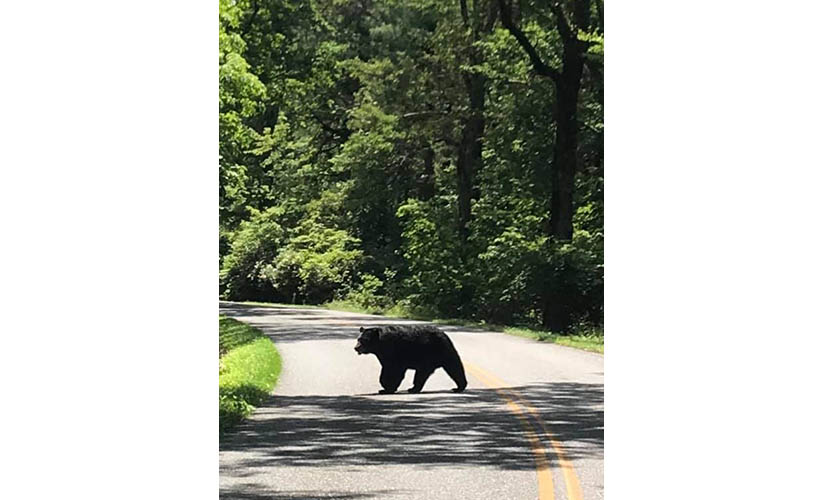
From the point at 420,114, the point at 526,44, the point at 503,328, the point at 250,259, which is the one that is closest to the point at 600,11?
the point at 526,44

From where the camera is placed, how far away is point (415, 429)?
11.9 meters

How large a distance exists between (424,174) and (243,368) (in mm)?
2827

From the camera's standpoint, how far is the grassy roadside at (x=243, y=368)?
12953 millimetres

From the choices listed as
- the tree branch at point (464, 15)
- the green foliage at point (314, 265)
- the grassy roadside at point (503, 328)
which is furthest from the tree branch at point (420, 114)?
the grassy roadside at point (503, 328)

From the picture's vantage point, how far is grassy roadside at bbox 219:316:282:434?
12953 millimetres

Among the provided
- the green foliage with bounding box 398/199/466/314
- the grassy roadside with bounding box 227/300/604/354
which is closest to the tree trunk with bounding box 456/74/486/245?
the green foliage with bounding box 398/199/466/314

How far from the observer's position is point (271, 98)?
1559 centimetres

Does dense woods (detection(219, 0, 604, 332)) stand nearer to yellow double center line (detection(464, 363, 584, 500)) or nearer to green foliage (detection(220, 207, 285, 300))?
green foliage (detection(220, 207, 285, 300))

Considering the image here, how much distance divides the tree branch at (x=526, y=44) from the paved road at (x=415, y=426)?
9.99 ft

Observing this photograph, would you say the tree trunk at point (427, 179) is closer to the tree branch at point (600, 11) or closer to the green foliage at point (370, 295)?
the green foliage at point (370, 295)

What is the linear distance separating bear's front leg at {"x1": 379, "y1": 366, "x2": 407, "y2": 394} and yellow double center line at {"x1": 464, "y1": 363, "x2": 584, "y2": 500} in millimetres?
694
